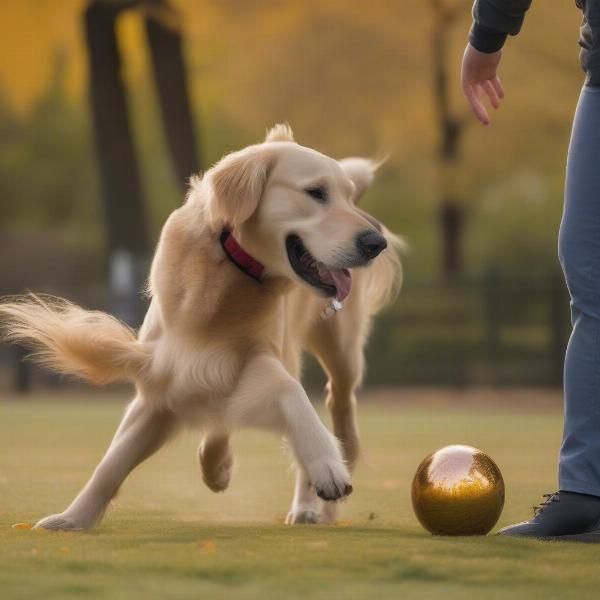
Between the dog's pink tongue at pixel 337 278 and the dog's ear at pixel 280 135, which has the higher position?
the dog's ear at pixel 280 135

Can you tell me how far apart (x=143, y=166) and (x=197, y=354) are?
2510 centimetres

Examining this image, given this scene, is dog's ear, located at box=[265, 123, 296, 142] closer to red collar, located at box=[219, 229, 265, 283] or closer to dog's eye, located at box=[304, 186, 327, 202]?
dog's eye, located at box=[304, 186, 327, 202]

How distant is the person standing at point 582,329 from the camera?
4098 millimetres

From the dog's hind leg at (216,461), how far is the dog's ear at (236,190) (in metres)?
1.07

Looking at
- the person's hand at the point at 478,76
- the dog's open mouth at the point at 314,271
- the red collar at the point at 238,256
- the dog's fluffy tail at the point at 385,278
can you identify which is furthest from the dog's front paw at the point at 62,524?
the dog's fluffy tail at the point at 385,278

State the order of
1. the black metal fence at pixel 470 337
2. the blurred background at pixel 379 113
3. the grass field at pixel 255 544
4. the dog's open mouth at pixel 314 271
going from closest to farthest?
the grass field at pixel 255 544, the dog's open mouth at pixel 314 271, the black metal fence at pixel 470 337, the blurred background at pixel 379 113

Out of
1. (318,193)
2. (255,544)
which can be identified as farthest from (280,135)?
(255,544)

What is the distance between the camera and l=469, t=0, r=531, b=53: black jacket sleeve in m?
4.32

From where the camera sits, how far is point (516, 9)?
14.2 feet

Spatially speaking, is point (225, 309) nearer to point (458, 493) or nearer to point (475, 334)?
point (458, 493)

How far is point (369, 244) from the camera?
14.8 feet

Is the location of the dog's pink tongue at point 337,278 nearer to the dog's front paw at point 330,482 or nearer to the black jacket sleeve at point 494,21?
the dog's front paw at point 330,482

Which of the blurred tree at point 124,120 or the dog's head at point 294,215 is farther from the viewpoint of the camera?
the blurred tree at point 124,120

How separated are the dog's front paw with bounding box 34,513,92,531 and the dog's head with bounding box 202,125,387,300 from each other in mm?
1069
